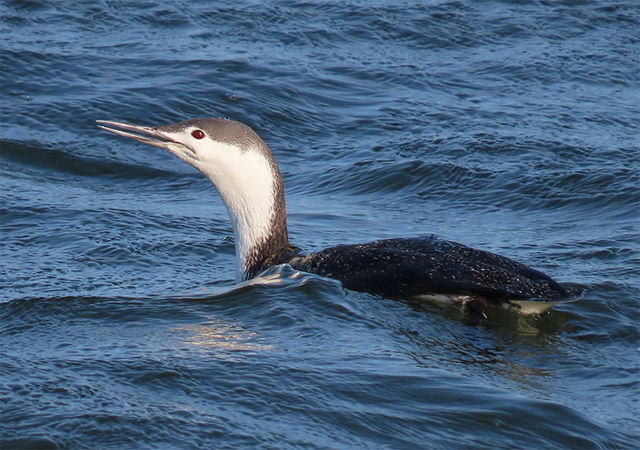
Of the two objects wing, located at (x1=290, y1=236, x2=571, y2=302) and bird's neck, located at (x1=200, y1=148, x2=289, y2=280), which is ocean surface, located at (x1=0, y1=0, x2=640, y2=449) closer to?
wing, located at (x1=290, y1=236, x2=571, y2=302)

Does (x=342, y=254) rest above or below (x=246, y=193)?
below

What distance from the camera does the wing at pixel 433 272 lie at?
6.19 metres

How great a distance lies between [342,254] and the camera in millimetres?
6832

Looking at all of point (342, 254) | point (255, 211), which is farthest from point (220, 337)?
point (255, 211)

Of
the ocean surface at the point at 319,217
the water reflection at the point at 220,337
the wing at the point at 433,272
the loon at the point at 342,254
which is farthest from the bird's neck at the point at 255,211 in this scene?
the water reflection at the point at 220,337

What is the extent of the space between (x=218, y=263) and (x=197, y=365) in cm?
276

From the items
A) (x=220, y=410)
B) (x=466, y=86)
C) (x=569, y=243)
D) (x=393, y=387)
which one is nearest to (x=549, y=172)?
(x=569, y=243)

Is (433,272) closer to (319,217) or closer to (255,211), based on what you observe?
(255,211)

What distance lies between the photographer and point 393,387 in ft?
17.5

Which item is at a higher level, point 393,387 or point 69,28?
point 69,28

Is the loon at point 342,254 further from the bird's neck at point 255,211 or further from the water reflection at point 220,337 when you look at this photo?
the water reflection at point 220,337

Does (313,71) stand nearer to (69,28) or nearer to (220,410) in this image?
(69,28)

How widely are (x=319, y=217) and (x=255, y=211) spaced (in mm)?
1688

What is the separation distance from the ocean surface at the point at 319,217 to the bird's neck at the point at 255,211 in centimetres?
39
